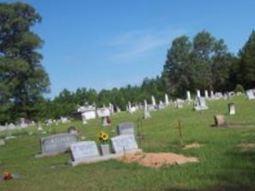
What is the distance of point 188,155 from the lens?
17719 millimetres

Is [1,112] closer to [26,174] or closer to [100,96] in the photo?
Result: [26,174]

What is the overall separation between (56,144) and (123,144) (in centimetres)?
643

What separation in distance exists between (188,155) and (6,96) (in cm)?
3619

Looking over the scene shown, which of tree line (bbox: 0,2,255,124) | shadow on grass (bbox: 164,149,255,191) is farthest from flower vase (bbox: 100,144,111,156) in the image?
tree line (bbox: 0,2,255,124)

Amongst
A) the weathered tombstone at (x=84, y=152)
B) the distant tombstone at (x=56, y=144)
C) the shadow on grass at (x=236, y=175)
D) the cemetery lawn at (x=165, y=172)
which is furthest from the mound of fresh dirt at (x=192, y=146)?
the distant tombstone at (x=56, y=144)

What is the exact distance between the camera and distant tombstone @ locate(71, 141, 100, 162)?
778 inches

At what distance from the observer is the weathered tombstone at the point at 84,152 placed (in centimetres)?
1970

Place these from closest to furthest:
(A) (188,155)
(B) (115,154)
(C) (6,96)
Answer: (A) (188,155) < (B) (115,154) < (C) (6,96)

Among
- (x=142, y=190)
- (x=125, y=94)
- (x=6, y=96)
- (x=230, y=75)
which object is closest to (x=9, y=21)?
(x=6, y=96)

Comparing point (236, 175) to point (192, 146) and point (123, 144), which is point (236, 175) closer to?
point (192, 146)

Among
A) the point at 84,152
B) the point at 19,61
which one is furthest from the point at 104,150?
the point at 19,61

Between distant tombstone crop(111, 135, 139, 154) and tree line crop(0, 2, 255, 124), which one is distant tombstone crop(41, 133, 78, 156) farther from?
tree line crop(0, 2, 255, 124)

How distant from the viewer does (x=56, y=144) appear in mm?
26391

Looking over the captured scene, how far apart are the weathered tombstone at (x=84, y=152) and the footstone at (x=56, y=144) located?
5.86 meters
